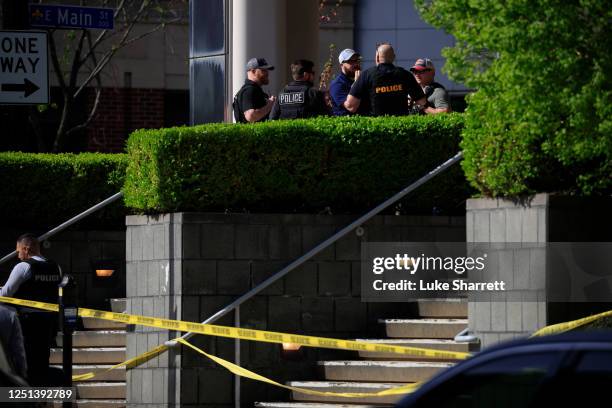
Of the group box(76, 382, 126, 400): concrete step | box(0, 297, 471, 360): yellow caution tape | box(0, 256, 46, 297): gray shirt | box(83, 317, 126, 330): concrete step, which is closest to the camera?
→ box(0, 297, 471, 360): yellow caution tape

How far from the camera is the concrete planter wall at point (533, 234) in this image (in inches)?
462

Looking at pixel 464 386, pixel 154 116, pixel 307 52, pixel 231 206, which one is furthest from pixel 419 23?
pixel 464 386

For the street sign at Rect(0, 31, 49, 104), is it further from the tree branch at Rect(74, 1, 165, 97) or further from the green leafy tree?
the tree branch at Rect(74, 1, 165, 97)

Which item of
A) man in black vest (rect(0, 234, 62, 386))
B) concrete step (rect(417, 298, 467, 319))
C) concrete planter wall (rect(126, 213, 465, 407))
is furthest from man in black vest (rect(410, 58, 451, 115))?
man in black vest (rect(0, 234, 62, 386))

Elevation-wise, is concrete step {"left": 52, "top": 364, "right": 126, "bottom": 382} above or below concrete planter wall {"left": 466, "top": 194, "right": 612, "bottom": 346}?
below

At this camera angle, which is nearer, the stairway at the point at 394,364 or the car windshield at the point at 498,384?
the car windshield at the point at 498,384

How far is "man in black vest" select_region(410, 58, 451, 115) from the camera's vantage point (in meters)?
15.9

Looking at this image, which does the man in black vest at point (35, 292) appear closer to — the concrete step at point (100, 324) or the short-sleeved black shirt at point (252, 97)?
the concrete step at point (100, 324)

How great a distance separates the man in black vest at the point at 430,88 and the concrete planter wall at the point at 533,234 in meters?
3.72

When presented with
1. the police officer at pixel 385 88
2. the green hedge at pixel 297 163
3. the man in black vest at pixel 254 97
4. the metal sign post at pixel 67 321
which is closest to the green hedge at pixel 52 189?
the man in black vest at pixel 254 97

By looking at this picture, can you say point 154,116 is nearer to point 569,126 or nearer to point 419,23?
point 419,23

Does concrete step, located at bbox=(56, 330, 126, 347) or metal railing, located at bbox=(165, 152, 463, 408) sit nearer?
metal railing, located at bbox=(165, 152, 463, 408)

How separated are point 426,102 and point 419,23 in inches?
584

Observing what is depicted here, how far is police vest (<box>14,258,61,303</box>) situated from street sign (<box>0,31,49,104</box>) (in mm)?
1661
